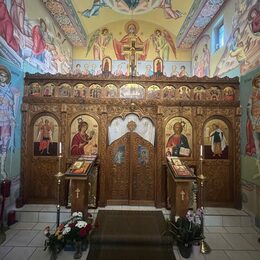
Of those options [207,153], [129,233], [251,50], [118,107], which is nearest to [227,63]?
[251,50]

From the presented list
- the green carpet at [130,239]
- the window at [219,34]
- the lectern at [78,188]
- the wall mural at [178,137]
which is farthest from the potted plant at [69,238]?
the window at [219,34]

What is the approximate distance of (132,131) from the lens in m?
6.19

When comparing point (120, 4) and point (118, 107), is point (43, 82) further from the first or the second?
point (120, 4)

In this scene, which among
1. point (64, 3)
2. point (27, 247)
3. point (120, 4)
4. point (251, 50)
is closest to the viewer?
point (27, 247)

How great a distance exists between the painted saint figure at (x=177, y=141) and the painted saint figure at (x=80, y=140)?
2359 millimetres

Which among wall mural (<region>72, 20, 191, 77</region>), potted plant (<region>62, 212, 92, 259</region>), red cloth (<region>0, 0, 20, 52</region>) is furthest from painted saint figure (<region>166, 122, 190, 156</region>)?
wall mural (<region>72, 20, 191, 77</region>)

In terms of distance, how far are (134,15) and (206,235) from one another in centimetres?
979

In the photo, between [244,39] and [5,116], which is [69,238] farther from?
[244,39]

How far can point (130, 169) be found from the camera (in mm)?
6168

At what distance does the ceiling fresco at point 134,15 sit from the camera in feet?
26.1

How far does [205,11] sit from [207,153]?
544 cm

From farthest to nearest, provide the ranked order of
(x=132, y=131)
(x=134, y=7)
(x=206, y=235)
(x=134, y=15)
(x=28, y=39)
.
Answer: (x=134, y=15), (x=134, y=7), (x=28, y=39), (x=132, y=131), (x=206, y=235)

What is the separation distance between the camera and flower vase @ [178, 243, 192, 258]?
13.1 feet

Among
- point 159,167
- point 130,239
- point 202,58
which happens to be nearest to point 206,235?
point 130,239
